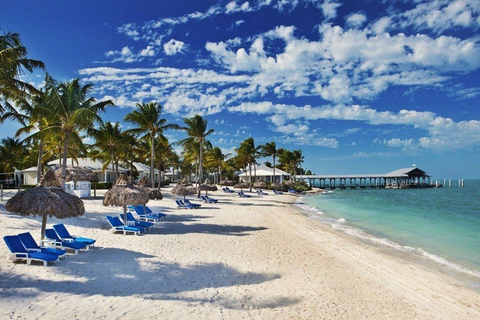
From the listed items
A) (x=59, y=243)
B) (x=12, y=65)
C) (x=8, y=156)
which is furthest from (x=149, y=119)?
(x=8, y=156)

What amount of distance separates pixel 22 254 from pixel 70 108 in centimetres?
1065

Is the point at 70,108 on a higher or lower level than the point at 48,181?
higher

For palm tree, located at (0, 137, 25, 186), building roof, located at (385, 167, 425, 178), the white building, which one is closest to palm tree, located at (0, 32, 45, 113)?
palm tree, located at (0, 137, 25, 186)

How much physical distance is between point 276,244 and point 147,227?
17.2ft

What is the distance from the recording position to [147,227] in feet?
42.3

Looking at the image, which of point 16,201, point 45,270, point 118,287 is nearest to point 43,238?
point 16,201

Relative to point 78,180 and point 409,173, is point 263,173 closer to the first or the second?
point 78,180

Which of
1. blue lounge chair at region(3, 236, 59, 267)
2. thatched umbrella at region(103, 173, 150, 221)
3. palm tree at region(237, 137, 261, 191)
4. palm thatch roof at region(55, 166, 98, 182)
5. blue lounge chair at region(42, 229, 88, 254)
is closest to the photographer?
blue lounge chair at region(3, 236, 59, 267)

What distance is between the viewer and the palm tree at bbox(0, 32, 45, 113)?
11.2m

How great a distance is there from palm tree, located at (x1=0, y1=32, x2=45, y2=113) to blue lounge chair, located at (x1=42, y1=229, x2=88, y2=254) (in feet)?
21.1

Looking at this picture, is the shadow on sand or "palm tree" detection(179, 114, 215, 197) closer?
the shadow on sand

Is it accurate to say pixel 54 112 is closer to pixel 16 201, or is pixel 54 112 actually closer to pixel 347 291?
pixel 16 201

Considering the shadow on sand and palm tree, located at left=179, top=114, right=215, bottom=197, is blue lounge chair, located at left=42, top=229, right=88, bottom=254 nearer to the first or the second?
the shadow on sand

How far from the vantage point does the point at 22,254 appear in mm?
7422
